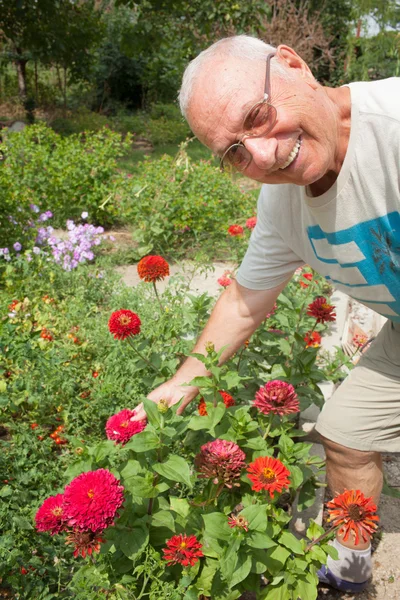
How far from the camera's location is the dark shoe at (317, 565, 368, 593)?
2.09m

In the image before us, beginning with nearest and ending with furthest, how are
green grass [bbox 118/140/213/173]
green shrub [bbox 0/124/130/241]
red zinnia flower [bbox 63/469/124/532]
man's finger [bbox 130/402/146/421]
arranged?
red zinnia flower [bbox 63/469/124/532] → man's finger [bbox 130/402/146/421] → green shrub [bbox 0/124/130/241] → green grass [bbox 118/140/213/173]

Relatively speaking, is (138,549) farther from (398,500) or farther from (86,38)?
(86,38)

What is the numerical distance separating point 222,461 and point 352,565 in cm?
82

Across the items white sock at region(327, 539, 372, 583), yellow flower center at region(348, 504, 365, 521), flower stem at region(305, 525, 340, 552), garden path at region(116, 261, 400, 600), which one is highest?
yellow flower center at region(348, 504, 365, 521)

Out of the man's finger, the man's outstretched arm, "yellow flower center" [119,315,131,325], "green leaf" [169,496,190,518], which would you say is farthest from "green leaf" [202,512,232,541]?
"yellow flower center" [119,315,131,325]

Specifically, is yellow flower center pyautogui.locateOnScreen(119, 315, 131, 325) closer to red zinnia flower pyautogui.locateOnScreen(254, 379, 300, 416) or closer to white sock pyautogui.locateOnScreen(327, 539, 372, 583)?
red zinnia flower pyautogui.locateOnScreen(254, 379, 300, 416)

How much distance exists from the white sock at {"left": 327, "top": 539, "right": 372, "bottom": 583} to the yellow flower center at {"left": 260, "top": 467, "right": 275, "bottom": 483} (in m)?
0.73

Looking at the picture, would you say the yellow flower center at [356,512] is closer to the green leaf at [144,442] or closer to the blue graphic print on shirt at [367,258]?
the green leaf at [144,442]

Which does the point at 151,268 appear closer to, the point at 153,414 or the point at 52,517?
the point at 153,414

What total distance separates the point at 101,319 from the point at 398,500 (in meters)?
1.84

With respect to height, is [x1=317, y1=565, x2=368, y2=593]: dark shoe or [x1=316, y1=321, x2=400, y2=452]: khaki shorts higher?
[x1=316, y1=321, x2=400, y2=452]: khaki shorts

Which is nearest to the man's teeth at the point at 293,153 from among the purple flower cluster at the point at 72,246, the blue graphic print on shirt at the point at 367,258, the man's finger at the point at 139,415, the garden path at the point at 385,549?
the blue graphic print on shirt at the point at 367,258

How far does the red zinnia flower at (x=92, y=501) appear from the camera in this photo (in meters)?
1.34

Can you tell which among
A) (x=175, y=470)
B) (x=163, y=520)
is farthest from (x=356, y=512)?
(x=163, y=520)
